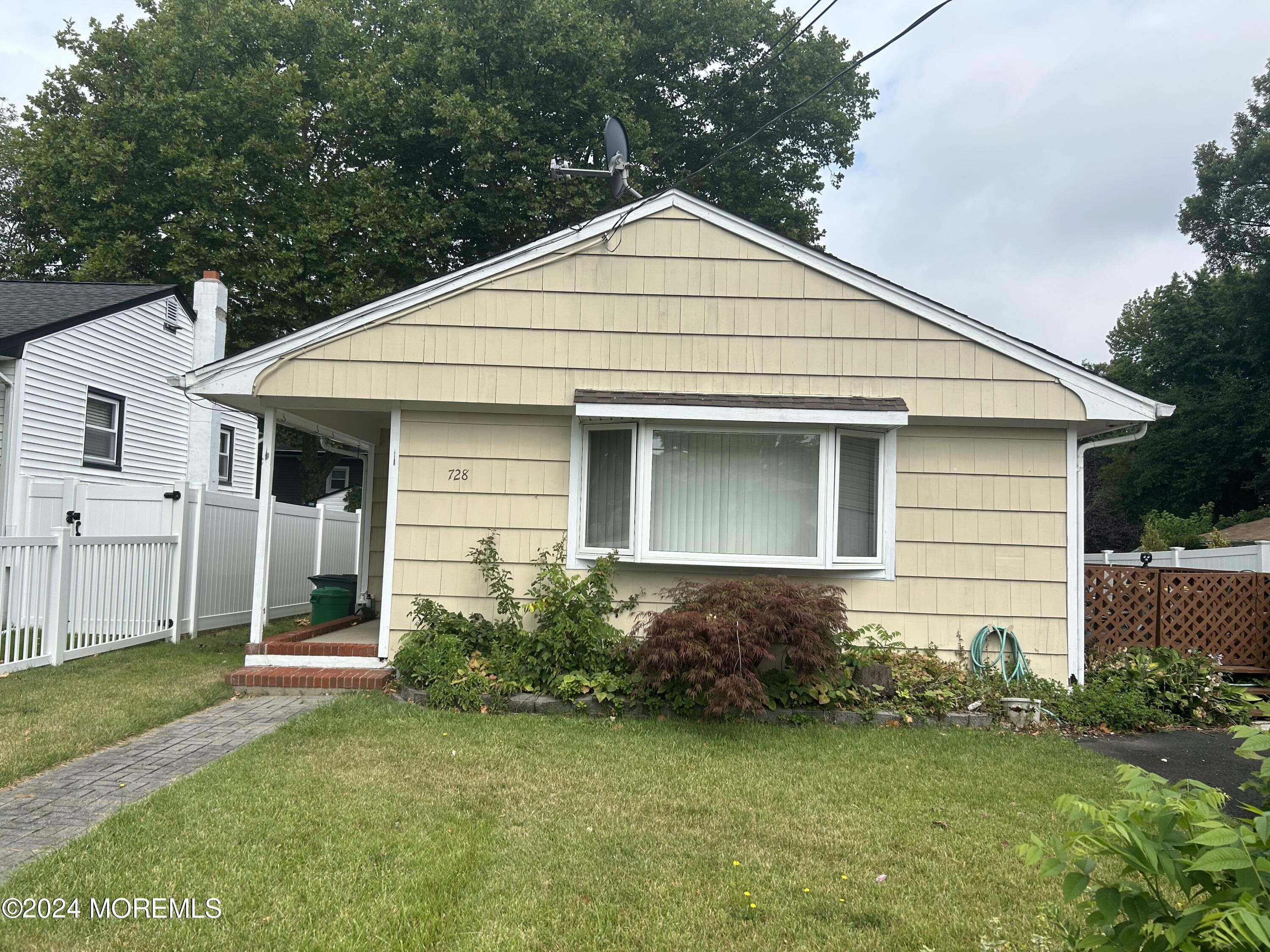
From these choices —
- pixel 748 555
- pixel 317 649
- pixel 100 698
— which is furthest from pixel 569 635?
pixel 100 698

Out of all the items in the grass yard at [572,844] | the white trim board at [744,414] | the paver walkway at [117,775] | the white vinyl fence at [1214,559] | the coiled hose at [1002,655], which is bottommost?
the paver walkway at [117,775]

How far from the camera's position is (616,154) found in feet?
24.7

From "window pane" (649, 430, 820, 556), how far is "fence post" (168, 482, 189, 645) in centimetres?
582

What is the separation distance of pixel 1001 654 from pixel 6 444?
12.6 metres

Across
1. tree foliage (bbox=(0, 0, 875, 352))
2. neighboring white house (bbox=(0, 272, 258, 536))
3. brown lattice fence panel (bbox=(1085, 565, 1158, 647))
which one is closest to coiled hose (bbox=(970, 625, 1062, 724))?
brown lattice fence panel (bbox=(1085, 565, 1158, 647))

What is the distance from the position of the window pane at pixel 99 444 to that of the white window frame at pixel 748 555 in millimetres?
10378

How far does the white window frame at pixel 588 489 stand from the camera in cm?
710

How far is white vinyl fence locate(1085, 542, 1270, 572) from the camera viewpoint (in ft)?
34.6

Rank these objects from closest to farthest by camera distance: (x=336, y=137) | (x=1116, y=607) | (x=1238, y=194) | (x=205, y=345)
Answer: (x=1116, y=607) < (x=205, y=345) < (x=336, y=137) < (x=1238, y=194)

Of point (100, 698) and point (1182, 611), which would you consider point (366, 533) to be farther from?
point (1182, 611)

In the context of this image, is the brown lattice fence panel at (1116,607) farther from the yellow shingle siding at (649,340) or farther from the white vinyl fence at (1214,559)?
the yellow shingle siding at (649,340)

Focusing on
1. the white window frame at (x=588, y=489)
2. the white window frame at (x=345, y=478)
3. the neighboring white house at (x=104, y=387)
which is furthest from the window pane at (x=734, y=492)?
the white window frame at (x=345, y=478)

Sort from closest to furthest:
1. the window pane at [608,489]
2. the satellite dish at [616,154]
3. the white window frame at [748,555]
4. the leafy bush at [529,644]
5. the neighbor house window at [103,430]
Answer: the leafy bush at [529,644] < the white window frame at [748,555] < the window pane at [608,489] < the satellite dish at [616,154] < the neighbor house window at [103,430]

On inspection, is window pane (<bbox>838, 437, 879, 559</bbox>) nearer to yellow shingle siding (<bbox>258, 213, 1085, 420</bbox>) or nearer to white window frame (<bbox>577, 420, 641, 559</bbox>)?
yellow shingle siding (<bbox>258, 213, 1085, 420</bbox>)
